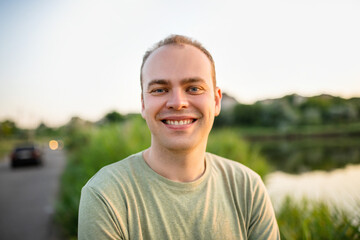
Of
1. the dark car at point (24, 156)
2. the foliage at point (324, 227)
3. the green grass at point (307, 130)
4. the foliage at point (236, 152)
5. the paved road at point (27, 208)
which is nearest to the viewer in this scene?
the foliage at point (324, 227)

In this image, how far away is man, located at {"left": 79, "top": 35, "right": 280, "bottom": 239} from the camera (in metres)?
1.28

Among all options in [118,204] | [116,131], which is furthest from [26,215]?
[118,204]

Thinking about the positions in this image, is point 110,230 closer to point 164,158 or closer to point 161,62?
point 164,158

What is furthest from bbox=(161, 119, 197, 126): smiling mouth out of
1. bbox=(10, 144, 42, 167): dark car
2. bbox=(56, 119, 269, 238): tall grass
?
bbox=(10, 144, 42, 167): dark car

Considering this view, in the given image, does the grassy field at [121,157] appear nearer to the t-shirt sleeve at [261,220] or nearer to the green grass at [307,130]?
the t-shirt sleeve at [261,220]

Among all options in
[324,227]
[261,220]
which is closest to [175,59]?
[261,220]

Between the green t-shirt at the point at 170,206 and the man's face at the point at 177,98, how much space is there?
227 millimetres

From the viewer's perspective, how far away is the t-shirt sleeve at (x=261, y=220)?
1.39m

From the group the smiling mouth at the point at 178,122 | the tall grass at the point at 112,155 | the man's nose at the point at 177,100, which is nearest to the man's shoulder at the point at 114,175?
the smiling mouth at the point at 178,122

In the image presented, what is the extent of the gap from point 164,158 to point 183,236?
425 mm

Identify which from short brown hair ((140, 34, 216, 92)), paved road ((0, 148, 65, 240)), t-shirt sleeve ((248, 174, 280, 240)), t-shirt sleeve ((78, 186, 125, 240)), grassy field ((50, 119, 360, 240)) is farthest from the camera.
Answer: paved road ((0, 148, 65, 240))

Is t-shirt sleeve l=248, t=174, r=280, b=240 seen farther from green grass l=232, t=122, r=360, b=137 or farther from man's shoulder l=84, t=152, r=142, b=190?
green grass l=232, t=122, r=360, b=137

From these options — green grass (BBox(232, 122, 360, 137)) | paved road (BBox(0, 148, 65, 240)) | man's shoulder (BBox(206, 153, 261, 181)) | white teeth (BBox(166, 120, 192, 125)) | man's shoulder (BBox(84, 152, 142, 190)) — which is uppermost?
white teeth (BBox(166, 120, 192, 125))

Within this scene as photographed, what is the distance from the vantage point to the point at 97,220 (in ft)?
3.91
